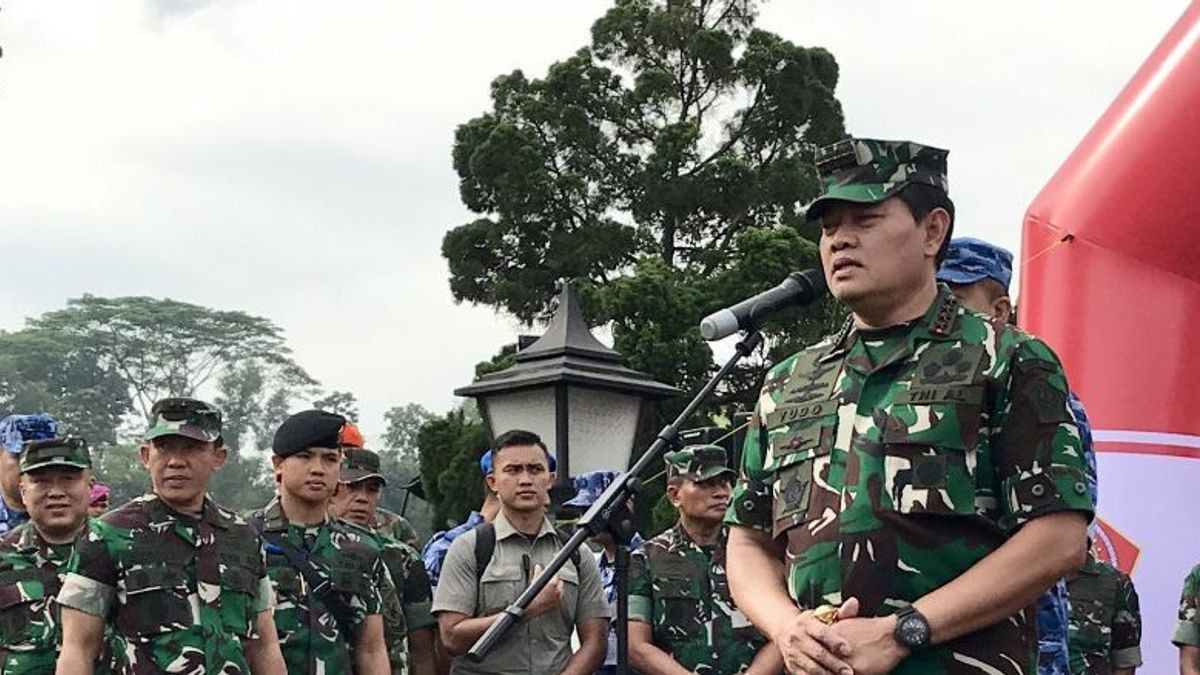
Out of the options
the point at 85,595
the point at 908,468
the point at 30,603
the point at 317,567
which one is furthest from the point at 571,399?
the point at 908,468

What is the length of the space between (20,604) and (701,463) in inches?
109

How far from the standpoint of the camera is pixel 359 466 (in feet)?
25.4

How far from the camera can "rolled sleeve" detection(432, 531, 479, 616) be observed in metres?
6.43

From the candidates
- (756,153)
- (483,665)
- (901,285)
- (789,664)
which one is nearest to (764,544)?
(789,664)

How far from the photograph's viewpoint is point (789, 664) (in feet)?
9.57

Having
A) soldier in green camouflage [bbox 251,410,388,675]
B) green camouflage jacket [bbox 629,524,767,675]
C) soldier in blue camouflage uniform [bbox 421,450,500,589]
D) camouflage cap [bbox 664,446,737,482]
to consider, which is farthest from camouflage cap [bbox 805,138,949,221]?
soldier in blue camouflage uniform [bbox 421,450,500,589]

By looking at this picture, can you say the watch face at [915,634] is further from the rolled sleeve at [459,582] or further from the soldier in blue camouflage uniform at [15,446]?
the soldier in blue camouflage uniform at [15,446]

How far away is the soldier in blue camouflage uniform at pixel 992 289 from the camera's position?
3.95 metres

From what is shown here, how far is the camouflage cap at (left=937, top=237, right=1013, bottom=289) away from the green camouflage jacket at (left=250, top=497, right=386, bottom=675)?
104 inches

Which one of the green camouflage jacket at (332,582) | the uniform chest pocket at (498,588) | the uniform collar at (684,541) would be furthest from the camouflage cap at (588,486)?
the green camouflage jacket at (332,582)

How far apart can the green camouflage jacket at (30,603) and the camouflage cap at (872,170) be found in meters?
3.68

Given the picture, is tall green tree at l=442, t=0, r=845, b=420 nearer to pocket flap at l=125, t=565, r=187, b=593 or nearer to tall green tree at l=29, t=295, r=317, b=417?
pocket flap at l=125, t=565, r=187, b=593

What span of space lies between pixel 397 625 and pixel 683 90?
2376 cm

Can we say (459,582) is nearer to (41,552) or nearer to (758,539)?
(41,552)
